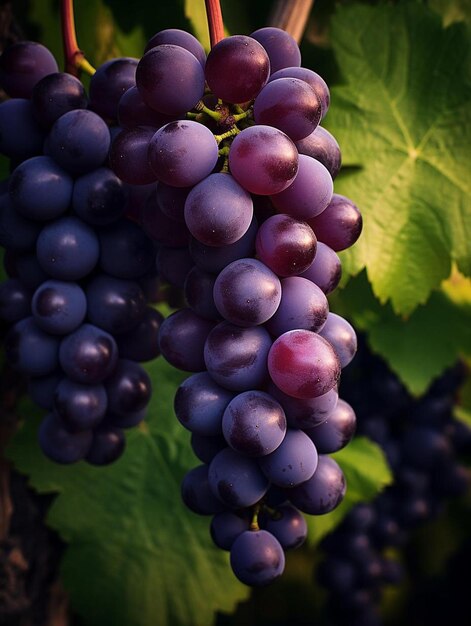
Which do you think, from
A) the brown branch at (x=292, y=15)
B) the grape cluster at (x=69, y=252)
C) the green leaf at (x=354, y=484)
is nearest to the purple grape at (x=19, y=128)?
the grape cluster at (x=69, y=252)

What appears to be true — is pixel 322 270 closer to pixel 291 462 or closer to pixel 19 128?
pixel 291 462

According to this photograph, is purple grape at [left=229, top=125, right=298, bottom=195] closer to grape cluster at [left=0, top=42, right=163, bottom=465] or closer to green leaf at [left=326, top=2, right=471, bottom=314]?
grape cluster at [left=0, top=42, right=163, bottom=465]

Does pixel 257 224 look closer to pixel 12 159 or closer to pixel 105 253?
pixel 105 253

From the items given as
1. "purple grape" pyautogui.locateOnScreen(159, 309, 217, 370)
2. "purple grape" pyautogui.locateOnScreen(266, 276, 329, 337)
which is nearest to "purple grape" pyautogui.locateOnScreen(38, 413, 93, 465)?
"purple grape" pyautogui.locateOnScreen(159, 309, 217, 370)

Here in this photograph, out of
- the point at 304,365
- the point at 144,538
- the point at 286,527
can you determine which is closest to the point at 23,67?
the point at 304,365

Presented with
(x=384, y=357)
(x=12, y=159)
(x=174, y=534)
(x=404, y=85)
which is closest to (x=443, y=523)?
(x=384, y=357)

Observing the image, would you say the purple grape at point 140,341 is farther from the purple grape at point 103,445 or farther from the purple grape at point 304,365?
the purple grape at point 304,365
